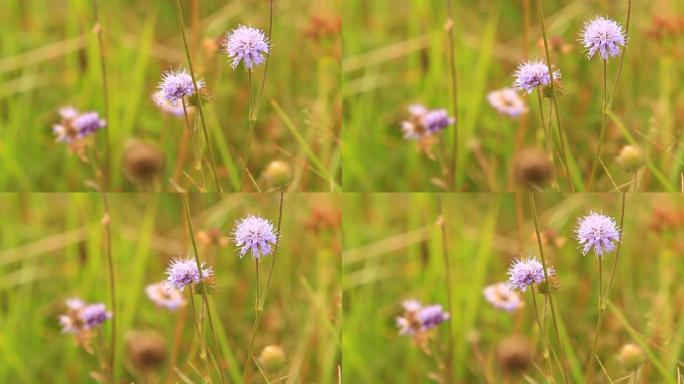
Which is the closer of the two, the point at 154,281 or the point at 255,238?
the point at 255,238

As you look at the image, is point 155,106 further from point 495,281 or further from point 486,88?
point 495,281

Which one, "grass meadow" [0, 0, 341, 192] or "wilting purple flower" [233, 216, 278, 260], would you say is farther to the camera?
"grass meadow" [0, 0, 341, 192]

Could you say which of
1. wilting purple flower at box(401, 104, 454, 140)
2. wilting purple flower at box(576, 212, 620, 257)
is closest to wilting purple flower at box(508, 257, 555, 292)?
wilting purple flower at box(576, 212, 620, 257)

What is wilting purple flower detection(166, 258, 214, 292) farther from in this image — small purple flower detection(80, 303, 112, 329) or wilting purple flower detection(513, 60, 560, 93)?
wilting purple flower detection(513, 60, 560, 93)

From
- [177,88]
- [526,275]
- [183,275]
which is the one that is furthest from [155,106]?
[526,275]

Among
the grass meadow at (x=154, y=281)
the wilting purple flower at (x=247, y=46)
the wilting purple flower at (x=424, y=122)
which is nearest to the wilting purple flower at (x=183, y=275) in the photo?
the grass meadow at (x=154, y=281)

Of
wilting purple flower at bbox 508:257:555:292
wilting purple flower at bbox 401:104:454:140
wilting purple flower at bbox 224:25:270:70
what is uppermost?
wilting purple flower at bbox 401:104:454:140

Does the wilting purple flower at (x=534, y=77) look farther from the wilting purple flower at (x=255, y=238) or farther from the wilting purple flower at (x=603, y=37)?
the wilting purple flower at (x=255, y=238)
